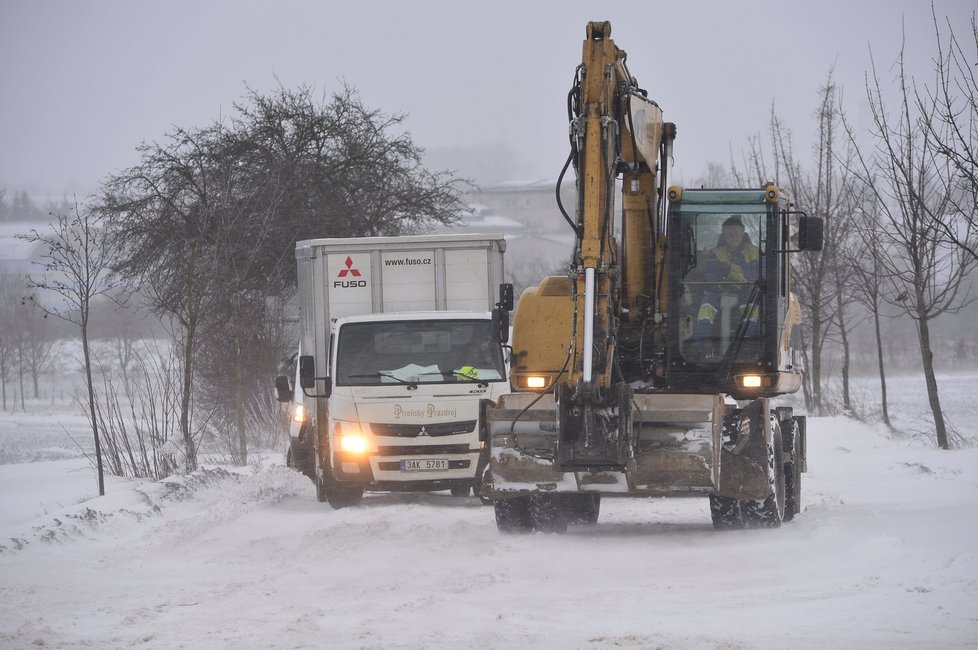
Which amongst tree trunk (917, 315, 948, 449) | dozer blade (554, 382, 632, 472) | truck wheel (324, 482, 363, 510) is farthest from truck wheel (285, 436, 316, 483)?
tree trunk (917, 315, 948, 449)

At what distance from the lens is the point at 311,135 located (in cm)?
3291

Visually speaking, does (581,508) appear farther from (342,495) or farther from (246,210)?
(246,210)

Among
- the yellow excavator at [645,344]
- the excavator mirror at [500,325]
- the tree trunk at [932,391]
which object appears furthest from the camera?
the tree trunk at [932,391]

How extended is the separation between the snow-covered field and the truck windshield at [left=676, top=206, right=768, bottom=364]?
1.67 meters

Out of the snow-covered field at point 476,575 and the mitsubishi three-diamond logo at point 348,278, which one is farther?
the mitsubishi three-diamond logo at point 348,278

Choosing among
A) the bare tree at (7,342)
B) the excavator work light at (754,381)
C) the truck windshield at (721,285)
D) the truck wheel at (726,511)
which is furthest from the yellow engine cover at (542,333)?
the bare tree at (7,342)

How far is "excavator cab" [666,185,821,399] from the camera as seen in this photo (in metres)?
11.3

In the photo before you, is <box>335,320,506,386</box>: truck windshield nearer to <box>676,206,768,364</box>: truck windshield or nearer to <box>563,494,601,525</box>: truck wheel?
<box>563,494,601,525</box>: truck wheel

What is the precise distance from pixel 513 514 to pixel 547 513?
1.08 feet

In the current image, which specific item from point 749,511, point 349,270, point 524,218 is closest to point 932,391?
point 349,270

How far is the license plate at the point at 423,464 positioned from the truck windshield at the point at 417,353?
90 centimetres

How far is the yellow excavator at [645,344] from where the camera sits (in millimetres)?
10438

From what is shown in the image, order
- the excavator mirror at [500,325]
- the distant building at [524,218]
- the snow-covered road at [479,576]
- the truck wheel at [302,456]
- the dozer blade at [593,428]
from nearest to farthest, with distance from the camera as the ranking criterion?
the snow-covered road at [479,576]
the dozer blade at [593,428]
the excavator mirror at [500,325]
the truck wheel at [302,456]
the distant building at [524,218]

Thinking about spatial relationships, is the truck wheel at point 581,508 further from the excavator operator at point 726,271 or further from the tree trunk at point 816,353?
the tree trunk at point 816,353
